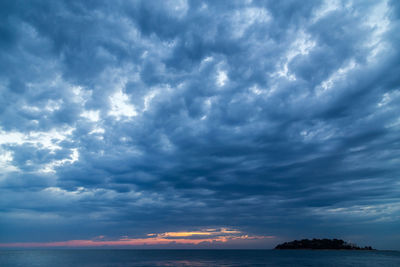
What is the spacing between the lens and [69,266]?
102625 millimetres

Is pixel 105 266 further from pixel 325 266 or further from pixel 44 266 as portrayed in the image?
pixel 325 266

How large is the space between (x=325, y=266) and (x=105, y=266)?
93.6m

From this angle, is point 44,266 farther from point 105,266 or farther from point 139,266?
point 139,266

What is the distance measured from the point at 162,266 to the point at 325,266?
69.4 metres

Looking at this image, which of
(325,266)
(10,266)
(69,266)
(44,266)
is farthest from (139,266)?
(325,266)

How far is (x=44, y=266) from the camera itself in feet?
341

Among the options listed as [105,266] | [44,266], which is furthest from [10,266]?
[105,266]

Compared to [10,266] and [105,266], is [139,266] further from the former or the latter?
[10,266]

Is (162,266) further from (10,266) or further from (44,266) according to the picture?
(10,266)

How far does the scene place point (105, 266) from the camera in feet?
340

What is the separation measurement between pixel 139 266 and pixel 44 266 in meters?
40.6

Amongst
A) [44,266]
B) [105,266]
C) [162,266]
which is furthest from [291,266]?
[44,266]

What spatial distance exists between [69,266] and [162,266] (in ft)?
128

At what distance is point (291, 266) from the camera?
104 metres
